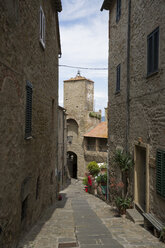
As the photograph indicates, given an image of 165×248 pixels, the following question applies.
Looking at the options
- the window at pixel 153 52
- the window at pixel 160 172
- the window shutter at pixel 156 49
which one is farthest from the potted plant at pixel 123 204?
the window shutter at pixel 156 49

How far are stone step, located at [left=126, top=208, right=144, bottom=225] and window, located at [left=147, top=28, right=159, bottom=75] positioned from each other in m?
4.54

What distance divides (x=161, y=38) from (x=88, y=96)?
26.5m

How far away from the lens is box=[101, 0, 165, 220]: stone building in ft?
20.8

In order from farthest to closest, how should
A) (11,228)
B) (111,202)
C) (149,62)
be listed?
(111,202), (149,62), (11,228)

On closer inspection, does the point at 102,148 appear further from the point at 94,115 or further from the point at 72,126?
the point at 72,126

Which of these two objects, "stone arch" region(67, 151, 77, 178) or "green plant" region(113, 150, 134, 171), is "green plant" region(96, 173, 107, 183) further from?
"stone arch" region(67, 151, 77, 178)

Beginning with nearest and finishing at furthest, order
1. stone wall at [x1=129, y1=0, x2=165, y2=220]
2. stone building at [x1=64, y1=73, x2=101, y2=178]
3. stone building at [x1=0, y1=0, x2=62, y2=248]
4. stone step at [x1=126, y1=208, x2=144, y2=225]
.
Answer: stone building at [x1=0, y1=0, x2=62, y2=248], stone wall at [x1=129, y1=0, x2=165, y2=220], stone step at [x1=126, y1=208, x2=144, y2=225], stone building at [x1=64, y1=73, x2=101, y2=178]

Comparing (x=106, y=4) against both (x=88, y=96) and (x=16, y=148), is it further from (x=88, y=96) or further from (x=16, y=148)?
(x=88, y=96)

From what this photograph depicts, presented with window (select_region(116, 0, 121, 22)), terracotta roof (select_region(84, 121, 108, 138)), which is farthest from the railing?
window (select_region(116, 0, 121, 22))

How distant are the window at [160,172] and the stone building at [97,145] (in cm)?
1949

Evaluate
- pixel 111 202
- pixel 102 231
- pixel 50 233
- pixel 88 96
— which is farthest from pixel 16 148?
pixel 88 96

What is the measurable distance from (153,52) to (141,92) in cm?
147

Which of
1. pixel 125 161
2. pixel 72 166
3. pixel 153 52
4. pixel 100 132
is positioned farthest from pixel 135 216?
pixel 72 166

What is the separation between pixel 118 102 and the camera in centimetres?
1077
